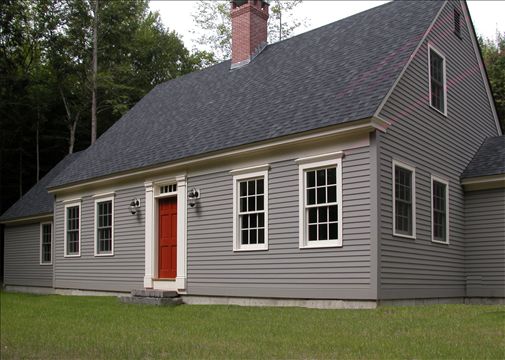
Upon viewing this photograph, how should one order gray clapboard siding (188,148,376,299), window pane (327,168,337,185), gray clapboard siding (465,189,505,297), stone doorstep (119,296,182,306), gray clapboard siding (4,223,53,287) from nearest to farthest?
gray clapboard siding (188,148,376,299) < window pane (327,168,337,185) < stone doorstep (119,296,182,306) < gray clapboard siding (465,189,505,297) < gray clapboard siding (4,223,53,287)

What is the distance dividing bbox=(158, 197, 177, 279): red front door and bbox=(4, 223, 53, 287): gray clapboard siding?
7637 mm

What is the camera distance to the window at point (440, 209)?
1413cm

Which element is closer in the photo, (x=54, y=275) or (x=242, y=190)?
(x=242, y=190)

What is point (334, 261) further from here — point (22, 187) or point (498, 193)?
point (22, 187)

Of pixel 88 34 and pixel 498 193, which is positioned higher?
pixel 88 34

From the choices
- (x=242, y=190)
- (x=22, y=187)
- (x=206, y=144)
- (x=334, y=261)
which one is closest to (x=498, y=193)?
(x=334, y=261)

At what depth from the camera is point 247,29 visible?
1914 centimetres

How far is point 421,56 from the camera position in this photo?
45.6ft

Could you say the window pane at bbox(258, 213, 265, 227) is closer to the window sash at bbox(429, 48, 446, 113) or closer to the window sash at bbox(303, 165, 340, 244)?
the window sash at bbox(303, 165, 340, 244)

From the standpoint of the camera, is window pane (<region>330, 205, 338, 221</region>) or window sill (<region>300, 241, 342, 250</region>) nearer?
window sill (<region>300, 241, 342, 250</region>)

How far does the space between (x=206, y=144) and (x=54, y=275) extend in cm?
835

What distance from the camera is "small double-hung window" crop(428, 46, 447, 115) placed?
14508 mm

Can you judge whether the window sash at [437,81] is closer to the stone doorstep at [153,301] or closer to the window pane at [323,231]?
the window pane at [323,231]

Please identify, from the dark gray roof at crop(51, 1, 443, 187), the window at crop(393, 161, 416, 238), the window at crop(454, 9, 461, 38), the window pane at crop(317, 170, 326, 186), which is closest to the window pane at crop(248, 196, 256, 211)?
the dark gray roof at crop(51, 1, 443, 187)
